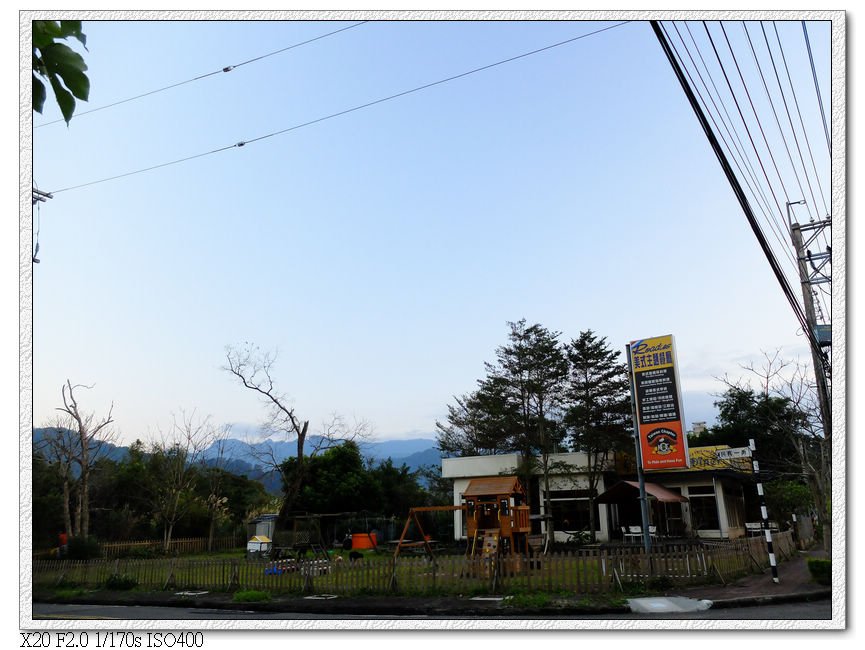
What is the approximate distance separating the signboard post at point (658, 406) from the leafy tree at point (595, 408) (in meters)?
10.2

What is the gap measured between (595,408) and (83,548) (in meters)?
17.7

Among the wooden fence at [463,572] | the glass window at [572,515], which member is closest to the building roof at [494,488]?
the wooden fence at [463,572]

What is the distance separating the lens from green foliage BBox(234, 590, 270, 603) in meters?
9.96

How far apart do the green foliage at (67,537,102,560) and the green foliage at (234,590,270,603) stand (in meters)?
6.01

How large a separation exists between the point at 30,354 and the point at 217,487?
981 inches

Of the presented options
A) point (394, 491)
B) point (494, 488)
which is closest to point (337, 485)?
point (394, 491)

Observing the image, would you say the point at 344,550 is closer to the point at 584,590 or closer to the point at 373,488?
the point at 373,488

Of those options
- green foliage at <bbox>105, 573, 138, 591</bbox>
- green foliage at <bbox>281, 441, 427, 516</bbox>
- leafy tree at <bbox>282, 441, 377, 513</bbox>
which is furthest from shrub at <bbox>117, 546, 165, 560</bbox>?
green foliage at <bbox>105, 573, 138, 591</bbox>

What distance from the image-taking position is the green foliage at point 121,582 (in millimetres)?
11969

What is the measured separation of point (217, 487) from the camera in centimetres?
2792

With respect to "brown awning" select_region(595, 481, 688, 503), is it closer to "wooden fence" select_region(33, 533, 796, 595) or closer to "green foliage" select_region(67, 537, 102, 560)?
"wooden fence" select_region(33, 533, 796, 595)

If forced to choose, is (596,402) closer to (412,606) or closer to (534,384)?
(534,384)

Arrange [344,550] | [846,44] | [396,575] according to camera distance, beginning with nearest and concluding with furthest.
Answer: [846,44], [396,575], [344,550]
